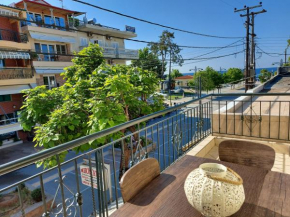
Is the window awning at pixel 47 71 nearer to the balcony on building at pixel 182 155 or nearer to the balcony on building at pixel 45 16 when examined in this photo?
the balcony on building at pixel 45 16

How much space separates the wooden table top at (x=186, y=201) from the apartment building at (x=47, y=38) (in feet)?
47.1

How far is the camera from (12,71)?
13062 mm

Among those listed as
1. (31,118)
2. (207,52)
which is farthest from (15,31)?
(207,52)

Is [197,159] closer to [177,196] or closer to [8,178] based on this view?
[177,196]

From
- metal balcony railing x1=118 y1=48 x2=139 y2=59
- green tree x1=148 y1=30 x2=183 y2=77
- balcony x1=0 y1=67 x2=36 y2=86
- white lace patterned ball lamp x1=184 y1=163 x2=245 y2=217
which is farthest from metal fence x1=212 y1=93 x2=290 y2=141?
green tree x1=148 y1=30 x2=183 y2=77

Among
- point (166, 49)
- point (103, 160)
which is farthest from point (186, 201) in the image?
point (166, 49)

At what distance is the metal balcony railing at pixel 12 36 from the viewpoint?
13.0 meters

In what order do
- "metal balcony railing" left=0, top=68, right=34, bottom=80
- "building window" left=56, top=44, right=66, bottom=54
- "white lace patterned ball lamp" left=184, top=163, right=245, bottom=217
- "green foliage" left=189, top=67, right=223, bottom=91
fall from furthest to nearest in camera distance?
"green foliage" left=189, top=67, right=223, bottom=91, "building window" left=56, top=44, right=66, bottom=54, "metal balcony railing" left=0, top=68, right=34, bottom=80, "white lace patterned ball lamp" left=184, top=163, right=245, bottom=217

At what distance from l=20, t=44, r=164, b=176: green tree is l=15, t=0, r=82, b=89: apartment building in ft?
28.3

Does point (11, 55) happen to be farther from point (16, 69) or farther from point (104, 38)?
point (104, 38)

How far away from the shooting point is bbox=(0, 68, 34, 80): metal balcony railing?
12.6 m

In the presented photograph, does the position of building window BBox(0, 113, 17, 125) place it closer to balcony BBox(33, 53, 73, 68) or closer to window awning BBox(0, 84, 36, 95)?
window awning BBox(0, 84, 36, 95)

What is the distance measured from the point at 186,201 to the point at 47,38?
16.6 m

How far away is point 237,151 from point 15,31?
53.9 feet
